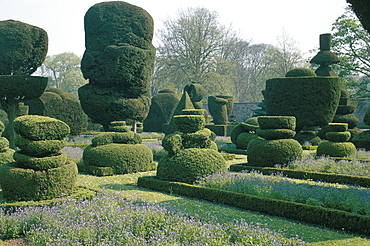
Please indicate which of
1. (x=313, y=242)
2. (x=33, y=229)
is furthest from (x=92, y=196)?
(x=313, y=242)

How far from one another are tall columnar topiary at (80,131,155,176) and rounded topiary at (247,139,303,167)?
4.00 m

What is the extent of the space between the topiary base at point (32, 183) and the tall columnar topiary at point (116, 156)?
415 centimetres

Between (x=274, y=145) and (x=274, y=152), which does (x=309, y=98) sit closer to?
(x=274, y=145)

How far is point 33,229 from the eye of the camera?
19.7 ft

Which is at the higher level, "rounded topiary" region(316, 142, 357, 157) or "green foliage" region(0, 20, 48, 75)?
"green foliage" region(0, 20, 48, 75)

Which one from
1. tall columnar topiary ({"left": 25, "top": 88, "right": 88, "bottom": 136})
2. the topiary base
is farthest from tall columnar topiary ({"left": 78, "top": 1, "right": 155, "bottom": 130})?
the topiary base

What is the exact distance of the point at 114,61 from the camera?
18.4 metres

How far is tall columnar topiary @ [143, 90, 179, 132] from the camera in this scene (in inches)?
1160

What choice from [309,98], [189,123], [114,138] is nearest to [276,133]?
[189,123]

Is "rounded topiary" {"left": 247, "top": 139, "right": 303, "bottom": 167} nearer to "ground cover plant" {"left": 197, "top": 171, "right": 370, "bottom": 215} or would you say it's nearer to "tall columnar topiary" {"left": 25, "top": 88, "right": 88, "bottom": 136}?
"ground cover plant" {"left": 197, "top": 171, "right": 370, "bottom": 215}

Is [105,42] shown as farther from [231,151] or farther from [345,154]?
[345,154]

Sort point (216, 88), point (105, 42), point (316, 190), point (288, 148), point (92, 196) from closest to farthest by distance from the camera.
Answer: point (92, 196), point (316, 190), point (288, 148), point (105, 42), point (216, 88)

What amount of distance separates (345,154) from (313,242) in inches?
422

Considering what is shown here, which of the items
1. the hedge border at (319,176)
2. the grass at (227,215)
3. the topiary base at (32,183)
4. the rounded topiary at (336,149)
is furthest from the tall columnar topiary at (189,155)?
the rounded topiary at (336,149)
